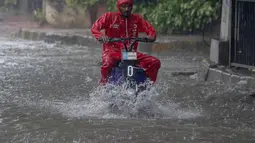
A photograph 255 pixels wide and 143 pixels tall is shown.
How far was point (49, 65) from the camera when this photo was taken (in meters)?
12.7

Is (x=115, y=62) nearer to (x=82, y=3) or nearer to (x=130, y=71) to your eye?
(x=130, y=71)

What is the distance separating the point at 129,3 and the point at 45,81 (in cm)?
335

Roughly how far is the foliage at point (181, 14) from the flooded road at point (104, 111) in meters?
1.86

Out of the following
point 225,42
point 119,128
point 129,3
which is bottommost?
point 119,128

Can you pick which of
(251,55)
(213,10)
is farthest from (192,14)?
(251,55)

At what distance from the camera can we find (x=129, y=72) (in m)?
7.45

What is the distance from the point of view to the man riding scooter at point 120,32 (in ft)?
25.2

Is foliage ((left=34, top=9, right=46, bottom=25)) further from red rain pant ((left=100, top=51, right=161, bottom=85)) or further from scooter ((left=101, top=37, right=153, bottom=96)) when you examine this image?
scooter ((left=101, top=37, right=153, bottom=96))

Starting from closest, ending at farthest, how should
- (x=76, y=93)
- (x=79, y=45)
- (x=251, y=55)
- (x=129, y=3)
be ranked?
(x=129, y=3), (x=76, y=93), (x=251, y=55), (x=79, y=45)

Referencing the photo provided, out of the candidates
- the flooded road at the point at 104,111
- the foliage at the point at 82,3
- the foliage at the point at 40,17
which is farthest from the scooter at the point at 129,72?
the foliage at the point at 40,17

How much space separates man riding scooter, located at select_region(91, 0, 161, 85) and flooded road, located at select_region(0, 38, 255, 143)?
13.0 inches

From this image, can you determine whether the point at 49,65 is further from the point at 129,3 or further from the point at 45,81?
the point at 129,3

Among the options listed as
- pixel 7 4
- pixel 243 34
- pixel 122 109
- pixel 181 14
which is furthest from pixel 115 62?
pixel 7 4

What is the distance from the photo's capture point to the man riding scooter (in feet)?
25.2
